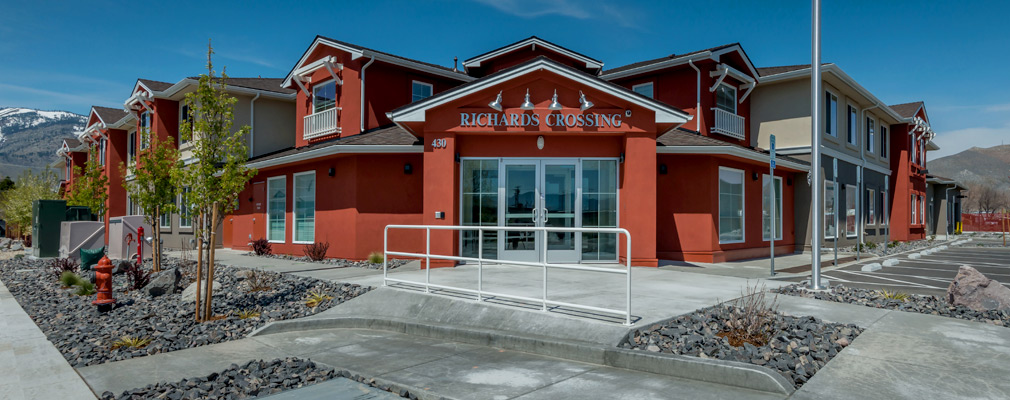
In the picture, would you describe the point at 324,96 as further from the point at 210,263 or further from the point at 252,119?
the point at 210,263

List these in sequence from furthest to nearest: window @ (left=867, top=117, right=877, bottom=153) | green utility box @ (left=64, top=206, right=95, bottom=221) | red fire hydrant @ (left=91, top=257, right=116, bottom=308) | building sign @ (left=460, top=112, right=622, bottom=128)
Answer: window @ (left=867, top=117, right=877, bottom=153) < green utility box @ (left=64, top=206, right=95, bottom=221) < building sign @ (left=460, top=112, right=622, bottom=128) < red fire hydrant @ (left=91, top=257, right=116, bottom=308)

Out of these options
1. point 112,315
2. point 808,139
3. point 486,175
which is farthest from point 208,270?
point 808,139

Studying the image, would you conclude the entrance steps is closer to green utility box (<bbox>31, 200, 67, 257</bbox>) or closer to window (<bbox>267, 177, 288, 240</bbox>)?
window (<bbox>267, 177, 288, 240</bbox>)

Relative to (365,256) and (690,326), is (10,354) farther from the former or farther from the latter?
(365,256)

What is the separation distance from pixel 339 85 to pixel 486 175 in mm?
7297

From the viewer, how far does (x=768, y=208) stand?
17281mm

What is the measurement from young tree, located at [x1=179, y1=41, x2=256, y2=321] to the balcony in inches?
348

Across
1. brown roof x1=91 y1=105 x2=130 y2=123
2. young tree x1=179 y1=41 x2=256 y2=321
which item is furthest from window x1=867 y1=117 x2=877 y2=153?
brown roof x1=91 y1=105 x2=130 y2=123

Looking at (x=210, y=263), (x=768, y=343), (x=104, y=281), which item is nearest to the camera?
(x=768, y=343)

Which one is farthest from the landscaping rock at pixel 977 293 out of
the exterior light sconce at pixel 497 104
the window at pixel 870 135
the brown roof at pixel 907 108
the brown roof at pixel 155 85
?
the brown roof at pixel 155 85

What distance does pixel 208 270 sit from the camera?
27.3 feet

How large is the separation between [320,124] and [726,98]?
12.6 m

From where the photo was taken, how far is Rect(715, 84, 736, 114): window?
1789 cm

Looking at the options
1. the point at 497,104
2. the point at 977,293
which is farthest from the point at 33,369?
the point at 977,293
